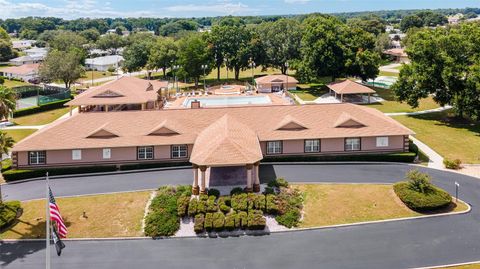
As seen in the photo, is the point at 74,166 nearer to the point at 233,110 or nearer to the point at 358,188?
the point at 233,110

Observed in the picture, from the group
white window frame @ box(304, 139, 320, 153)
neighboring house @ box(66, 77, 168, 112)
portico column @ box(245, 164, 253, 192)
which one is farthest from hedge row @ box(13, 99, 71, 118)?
white window frame @ box(304, 139, 320, 153)

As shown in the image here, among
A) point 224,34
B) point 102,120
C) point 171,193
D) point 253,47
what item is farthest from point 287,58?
point 171,193

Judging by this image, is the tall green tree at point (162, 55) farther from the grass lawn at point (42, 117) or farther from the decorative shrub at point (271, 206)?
the decorative shrub at point (271, 206)

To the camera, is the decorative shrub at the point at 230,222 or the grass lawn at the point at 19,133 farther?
the grass lawn at the point at 19,133

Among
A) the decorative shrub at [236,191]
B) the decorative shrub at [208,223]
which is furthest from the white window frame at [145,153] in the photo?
the decorative shrub at [208,223]

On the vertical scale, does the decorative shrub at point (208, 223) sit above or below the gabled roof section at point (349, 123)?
below

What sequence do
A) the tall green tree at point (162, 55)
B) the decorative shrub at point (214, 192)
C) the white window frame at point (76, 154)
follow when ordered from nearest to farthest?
the decorative shrub at point (214, 192) < the white window frame at point (76, 154) < the tall green tree at point (162, 55)
